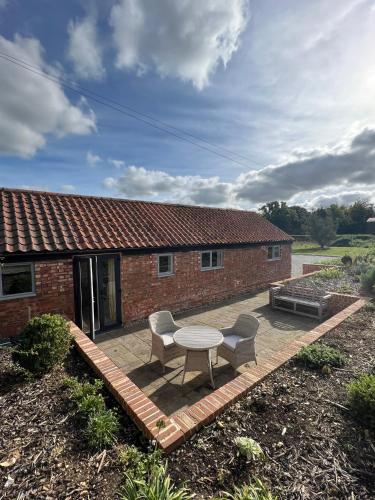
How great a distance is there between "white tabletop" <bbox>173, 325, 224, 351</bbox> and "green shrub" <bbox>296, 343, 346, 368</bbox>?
1555mm

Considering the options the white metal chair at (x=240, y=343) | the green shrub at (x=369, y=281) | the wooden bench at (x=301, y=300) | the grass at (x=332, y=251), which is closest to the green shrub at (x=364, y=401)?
the white metal chair at (x=240, y=343)

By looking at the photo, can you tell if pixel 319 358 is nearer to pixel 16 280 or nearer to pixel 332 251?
pixel 16 280

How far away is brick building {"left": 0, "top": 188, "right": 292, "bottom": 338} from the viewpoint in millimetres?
6102

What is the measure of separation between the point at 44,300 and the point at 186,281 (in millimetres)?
4899

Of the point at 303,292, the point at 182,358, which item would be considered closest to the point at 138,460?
the point at 182,358

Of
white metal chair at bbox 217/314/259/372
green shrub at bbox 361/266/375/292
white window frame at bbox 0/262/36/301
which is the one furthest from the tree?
white window frame at bbox 0/262/36/301

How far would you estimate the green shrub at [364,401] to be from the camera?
2.88 m

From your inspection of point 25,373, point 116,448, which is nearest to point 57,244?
point 25,373

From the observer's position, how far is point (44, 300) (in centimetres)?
633

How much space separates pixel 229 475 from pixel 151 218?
8449 mm

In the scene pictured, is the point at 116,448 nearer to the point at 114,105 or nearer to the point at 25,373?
the point at 25,373

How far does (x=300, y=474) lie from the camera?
238cm

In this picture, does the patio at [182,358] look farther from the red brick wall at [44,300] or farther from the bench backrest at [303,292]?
the red brick wall at [44,300]

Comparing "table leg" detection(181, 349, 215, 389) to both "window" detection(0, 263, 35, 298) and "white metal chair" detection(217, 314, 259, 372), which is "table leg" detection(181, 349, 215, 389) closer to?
"white metal chair" detection(217, 314, 259, 372)
